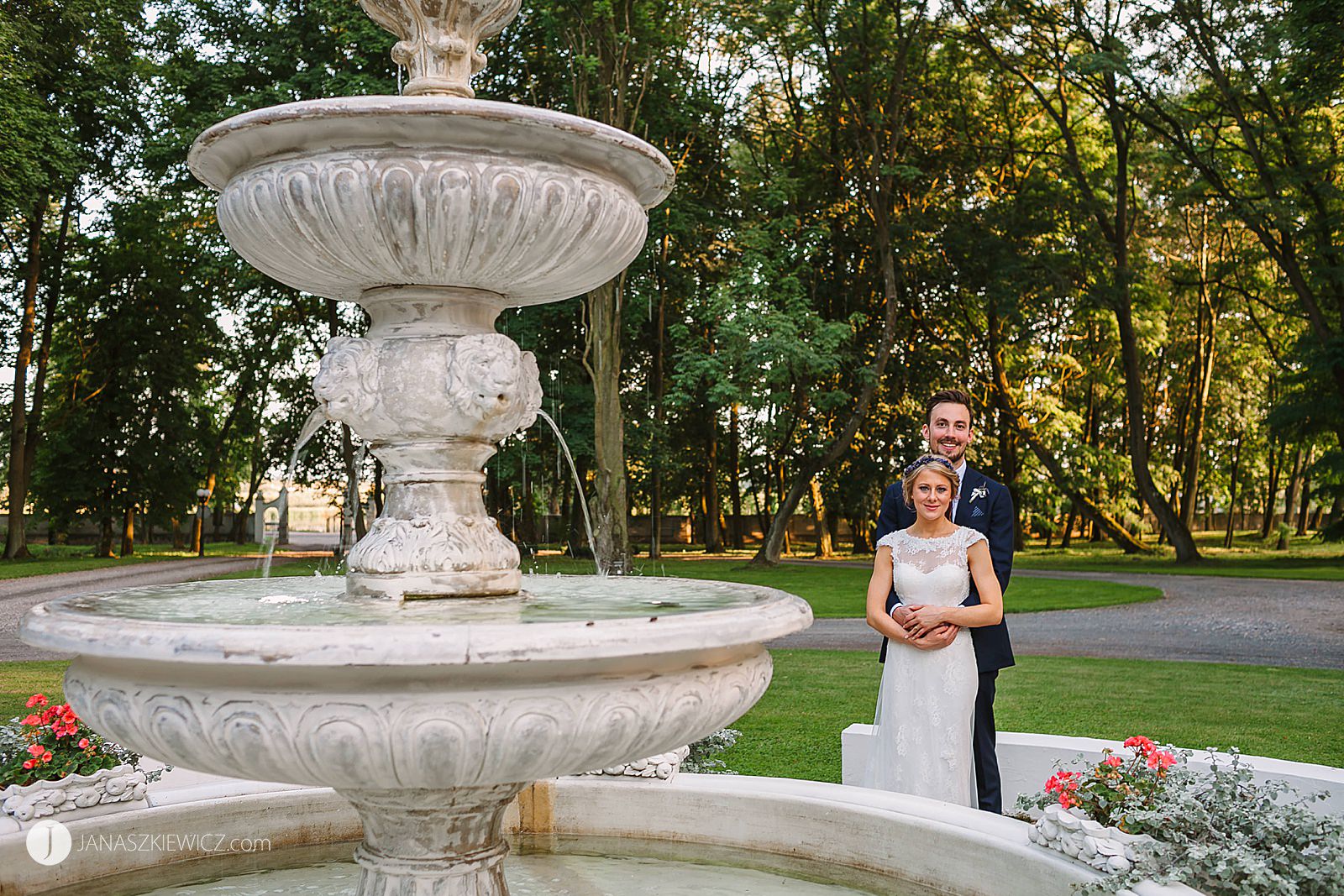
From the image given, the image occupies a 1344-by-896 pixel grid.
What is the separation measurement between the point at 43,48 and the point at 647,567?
1891 centimetres

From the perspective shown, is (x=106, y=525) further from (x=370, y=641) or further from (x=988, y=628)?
(x=370, y=641)

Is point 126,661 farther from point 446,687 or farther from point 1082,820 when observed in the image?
point 1082,820

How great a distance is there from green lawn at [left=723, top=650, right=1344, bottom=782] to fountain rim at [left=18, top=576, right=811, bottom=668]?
5.07 m

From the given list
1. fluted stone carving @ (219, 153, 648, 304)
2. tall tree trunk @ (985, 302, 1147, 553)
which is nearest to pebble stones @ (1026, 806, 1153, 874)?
fluted stone carving @ (219, 153, 648, 304)

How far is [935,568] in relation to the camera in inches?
192

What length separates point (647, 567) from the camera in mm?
26609

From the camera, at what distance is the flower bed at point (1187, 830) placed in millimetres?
3422

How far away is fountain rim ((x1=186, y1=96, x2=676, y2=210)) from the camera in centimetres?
322

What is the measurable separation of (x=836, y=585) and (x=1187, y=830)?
1926cm

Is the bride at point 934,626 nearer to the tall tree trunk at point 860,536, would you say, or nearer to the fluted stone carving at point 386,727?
the fluted stone carving at point 386,727

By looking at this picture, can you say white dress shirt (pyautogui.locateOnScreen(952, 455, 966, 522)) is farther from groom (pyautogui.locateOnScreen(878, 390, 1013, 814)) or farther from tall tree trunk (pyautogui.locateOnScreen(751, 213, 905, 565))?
tall tree trunk (pyautogui.locateOnScreen(751, 213, 905, 565))

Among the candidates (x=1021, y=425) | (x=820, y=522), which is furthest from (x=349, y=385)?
(x=820, y=522)

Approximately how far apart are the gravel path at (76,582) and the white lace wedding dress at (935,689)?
12.0 metres

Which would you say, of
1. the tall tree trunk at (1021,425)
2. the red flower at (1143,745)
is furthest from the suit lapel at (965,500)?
the tall tree trunk at (1021,425)
